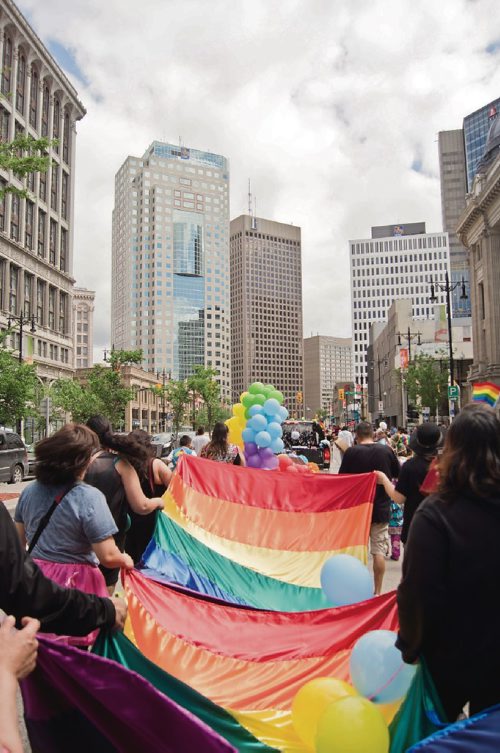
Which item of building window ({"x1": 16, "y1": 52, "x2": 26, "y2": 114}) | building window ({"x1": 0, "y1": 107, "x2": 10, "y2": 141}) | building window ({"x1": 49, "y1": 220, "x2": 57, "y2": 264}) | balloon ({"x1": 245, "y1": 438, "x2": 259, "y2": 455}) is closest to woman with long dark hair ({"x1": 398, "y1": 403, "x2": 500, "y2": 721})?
balloon ({"x1": 245, "y1": 438, "x2": 259, "y2": 455})

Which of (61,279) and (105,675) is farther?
(61,279)

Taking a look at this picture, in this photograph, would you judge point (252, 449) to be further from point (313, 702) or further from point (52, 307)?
point (52, 307)

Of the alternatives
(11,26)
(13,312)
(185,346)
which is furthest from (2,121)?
(185,346)

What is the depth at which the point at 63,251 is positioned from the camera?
7900 cm

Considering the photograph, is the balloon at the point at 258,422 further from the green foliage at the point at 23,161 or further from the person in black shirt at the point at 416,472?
the green foliage at the point at 23,161

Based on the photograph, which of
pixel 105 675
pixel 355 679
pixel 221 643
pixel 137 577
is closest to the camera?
pixel 105 675

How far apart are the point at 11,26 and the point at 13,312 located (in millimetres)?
31199

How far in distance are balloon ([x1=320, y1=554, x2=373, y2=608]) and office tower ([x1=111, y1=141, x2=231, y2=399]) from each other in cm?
17666

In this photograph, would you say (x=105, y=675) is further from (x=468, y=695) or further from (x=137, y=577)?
(x=137, y=577)

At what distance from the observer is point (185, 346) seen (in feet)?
613

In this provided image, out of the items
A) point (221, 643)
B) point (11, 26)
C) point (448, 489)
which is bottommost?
point (221, 643)

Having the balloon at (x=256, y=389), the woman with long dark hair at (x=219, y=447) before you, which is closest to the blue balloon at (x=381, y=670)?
the woman with long dark hair at (x=219, y=447)

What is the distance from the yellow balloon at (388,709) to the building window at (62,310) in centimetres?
7940

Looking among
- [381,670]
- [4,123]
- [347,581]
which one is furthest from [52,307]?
[381,670]
